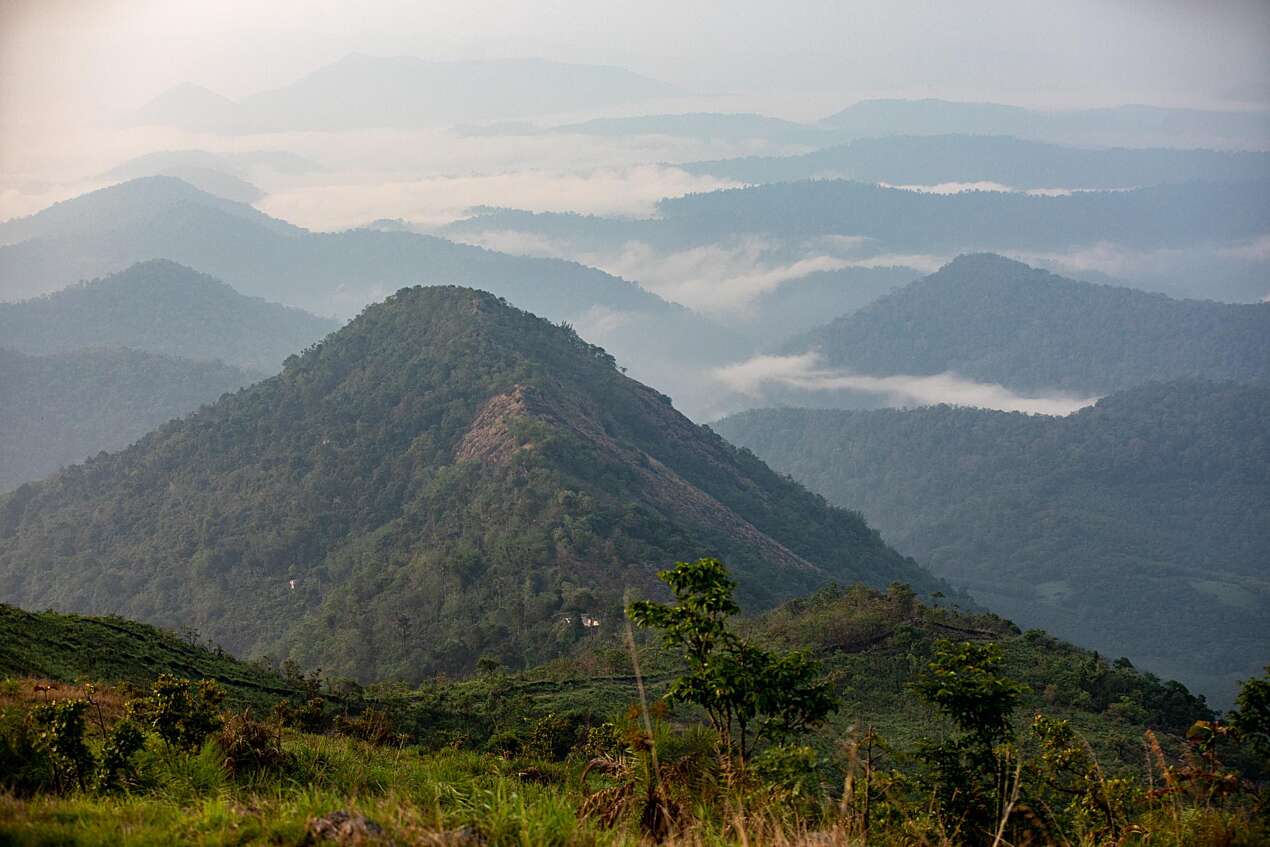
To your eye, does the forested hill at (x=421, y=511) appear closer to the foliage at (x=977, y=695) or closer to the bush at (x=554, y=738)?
the bush at (x=554, y=738)

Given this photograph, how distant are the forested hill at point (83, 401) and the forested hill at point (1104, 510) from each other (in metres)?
109

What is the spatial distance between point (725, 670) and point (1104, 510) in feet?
554

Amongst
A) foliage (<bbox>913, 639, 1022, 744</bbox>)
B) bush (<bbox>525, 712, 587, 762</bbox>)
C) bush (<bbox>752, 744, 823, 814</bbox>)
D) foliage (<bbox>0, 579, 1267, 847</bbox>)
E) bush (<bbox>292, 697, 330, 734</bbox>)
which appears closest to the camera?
foliage (<bbox>0, 579, 1267, 847</bbox>)

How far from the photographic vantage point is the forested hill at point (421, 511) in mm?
54875

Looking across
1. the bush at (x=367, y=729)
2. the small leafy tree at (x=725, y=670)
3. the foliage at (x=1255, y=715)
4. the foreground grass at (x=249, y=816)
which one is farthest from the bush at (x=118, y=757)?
the foliage at (x=1255, y=715)

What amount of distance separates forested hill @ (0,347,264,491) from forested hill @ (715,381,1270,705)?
10899 centimetres

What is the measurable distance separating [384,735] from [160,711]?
376 inches

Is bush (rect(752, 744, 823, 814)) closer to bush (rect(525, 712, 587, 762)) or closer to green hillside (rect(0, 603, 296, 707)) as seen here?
bush (rect(525, 712, 587, 762))

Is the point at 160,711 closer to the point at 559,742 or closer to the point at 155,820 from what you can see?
the point at 155,820

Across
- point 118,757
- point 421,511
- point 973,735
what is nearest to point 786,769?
point 973,735

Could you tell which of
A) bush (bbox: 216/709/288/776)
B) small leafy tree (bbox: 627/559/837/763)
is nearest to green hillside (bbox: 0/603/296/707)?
bush (bbox: 216/709/288/776)

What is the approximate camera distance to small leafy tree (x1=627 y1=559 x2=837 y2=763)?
9883 mm

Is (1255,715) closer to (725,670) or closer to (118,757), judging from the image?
(725,670)

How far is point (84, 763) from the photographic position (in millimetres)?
10055
